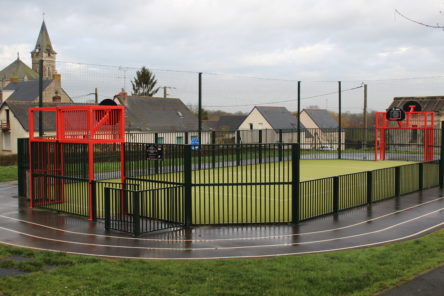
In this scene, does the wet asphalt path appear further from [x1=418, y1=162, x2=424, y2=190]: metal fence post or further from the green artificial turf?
[x1=418, y1=162, x2=424, y2=190]: metal fence post

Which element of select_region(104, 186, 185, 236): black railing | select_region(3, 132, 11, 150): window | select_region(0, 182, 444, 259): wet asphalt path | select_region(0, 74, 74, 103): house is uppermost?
select_region(0, 74, 74, 103): house

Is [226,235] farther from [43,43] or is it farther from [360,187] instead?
[43,43]

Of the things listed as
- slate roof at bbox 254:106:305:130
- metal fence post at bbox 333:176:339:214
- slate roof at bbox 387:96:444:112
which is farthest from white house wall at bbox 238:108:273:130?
metal fence post at bbox 333:176:339:214

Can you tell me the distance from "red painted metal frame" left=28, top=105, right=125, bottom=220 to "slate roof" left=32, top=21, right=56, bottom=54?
→ 105 m

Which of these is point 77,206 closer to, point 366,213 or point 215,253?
point 215,253

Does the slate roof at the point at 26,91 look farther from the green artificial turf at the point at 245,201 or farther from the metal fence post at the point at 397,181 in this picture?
the metal fence post at the point at 397,181

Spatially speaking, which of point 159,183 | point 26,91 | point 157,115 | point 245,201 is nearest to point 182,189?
point 159,183

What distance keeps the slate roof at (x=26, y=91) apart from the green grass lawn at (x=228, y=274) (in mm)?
47241

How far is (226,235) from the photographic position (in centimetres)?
1123

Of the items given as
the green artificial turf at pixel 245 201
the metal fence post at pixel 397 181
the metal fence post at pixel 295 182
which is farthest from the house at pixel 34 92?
the metal fence post at pixel 295 182

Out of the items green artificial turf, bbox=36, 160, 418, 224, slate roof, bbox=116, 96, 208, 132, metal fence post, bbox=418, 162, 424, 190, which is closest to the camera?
green artificial turf, bbox=36, 160, 418, 224

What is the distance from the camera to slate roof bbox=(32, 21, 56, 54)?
366 feet

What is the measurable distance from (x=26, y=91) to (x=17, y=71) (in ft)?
175

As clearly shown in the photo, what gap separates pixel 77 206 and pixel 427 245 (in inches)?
382
